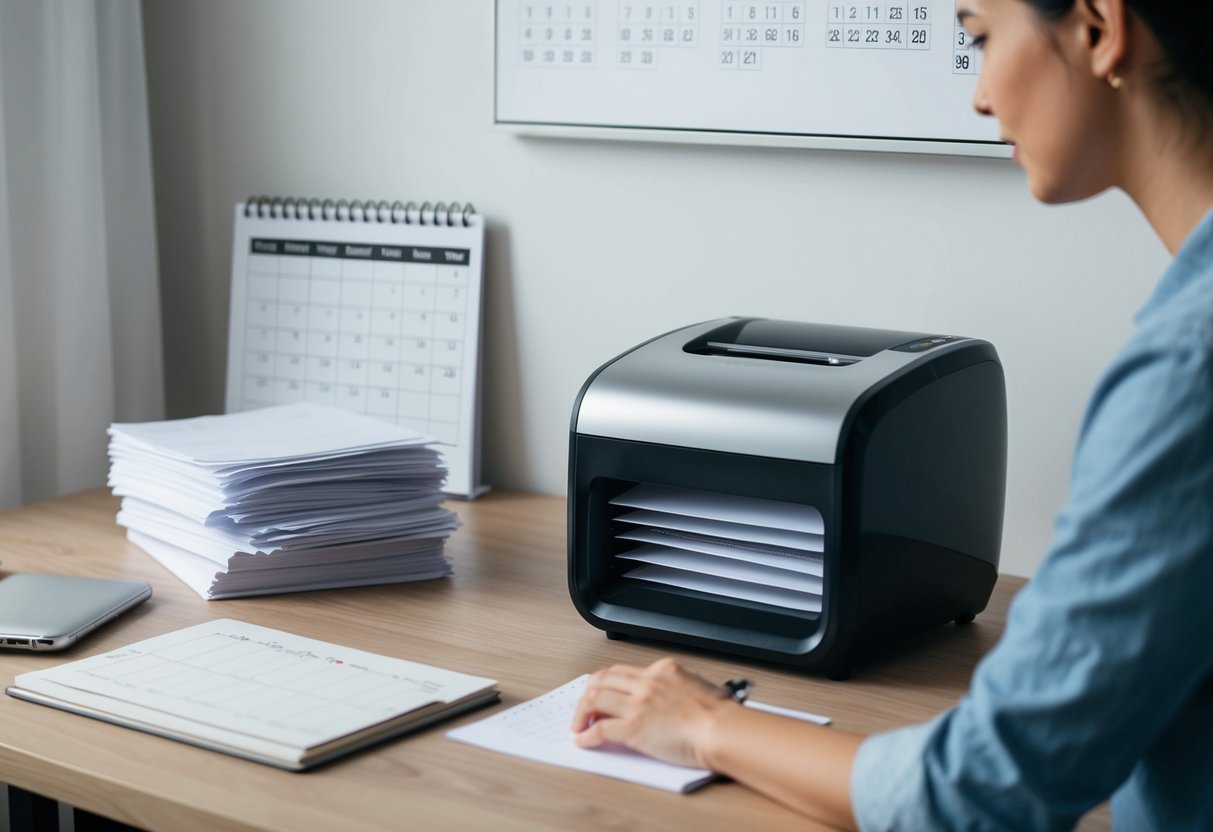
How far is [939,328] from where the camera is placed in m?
1.35

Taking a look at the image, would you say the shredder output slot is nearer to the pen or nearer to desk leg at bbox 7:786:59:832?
the pen

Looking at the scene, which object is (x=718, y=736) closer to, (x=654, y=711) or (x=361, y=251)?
(x=654, y=711)

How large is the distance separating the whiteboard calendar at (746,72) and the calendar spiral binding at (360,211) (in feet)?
0.42

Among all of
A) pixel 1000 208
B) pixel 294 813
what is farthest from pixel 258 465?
pixel 1000 208

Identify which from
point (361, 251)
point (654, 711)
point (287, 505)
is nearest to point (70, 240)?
point (361, 251)

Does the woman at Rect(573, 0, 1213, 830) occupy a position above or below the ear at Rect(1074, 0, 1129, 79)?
below

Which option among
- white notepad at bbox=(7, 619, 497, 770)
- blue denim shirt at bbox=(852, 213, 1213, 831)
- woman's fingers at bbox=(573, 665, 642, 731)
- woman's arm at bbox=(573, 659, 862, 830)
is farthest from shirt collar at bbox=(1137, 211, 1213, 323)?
white notepad at bbox=(7, 619, 497, 770)

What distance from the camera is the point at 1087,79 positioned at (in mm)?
721

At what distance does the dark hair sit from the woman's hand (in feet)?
1.47

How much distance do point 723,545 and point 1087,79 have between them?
0.51 m

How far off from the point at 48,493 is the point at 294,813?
1.00m

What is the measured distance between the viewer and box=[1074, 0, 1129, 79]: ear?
2.24 ft

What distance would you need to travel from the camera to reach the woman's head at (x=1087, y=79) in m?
0.69

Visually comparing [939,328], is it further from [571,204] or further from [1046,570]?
[1046,570]
